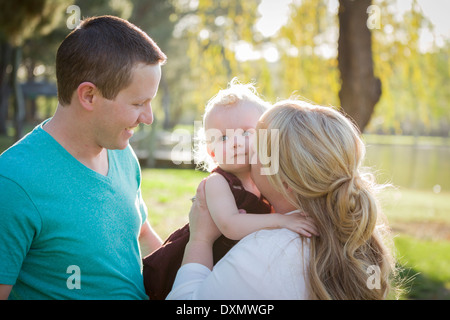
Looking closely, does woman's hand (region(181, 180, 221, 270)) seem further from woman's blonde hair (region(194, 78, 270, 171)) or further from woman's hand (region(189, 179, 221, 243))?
woman's blonde hair (region(194, 78, 270, 171))

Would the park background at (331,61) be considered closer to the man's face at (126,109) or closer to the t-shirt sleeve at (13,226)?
the man's face at (126,109)

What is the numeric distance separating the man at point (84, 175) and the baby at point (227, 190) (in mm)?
119

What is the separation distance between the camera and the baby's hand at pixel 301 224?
1.61 m

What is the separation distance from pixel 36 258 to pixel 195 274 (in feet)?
1.98

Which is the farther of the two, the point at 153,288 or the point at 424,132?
the point at 424,132

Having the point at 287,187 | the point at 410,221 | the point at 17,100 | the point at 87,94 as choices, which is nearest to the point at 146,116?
the point at 87,94

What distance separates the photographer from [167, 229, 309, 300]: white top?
1.51 meters

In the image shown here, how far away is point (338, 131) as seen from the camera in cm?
164

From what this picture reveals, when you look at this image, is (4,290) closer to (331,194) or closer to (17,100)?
(331,194)

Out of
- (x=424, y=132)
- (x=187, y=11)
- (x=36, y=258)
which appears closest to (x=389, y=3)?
(x=36, y=258)

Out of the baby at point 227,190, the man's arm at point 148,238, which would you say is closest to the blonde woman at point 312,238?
the baby at point 227,190

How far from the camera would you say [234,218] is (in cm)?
183

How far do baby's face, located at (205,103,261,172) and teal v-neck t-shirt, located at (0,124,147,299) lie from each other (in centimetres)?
49
